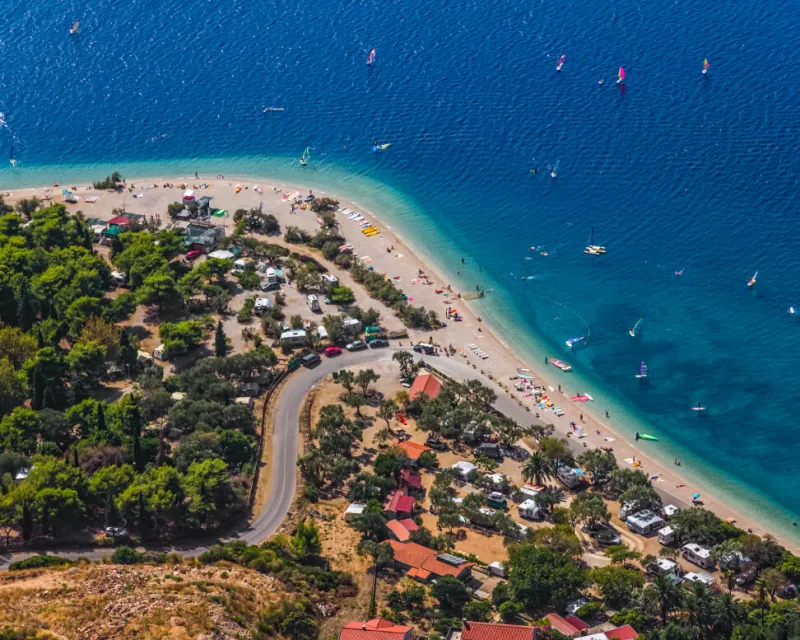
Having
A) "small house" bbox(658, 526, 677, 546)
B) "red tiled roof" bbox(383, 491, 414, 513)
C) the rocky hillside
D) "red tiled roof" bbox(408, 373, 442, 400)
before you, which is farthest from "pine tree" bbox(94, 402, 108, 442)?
"small house" bbox(658, 526, 677, 546)

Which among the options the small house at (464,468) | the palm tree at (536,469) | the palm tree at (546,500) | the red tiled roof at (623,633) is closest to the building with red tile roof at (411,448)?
the small house at (464,468)

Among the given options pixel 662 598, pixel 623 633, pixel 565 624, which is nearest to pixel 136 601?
pixel 565 624

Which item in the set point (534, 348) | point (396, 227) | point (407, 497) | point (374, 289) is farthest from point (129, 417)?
point (396, 227)

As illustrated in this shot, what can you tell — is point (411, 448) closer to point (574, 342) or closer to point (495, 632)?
point (574, 342)

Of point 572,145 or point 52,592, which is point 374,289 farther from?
point 52,592

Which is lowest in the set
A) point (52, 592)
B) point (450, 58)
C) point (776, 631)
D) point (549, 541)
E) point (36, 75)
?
point (52, 592)

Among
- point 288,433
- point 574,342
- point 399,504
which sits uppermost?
point 574,342

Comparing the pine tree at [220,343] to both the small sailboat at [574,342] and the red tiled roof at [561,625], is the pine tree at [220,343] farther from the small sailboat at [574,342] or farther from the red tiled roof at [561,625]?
the red tiled roof at [561,625]
